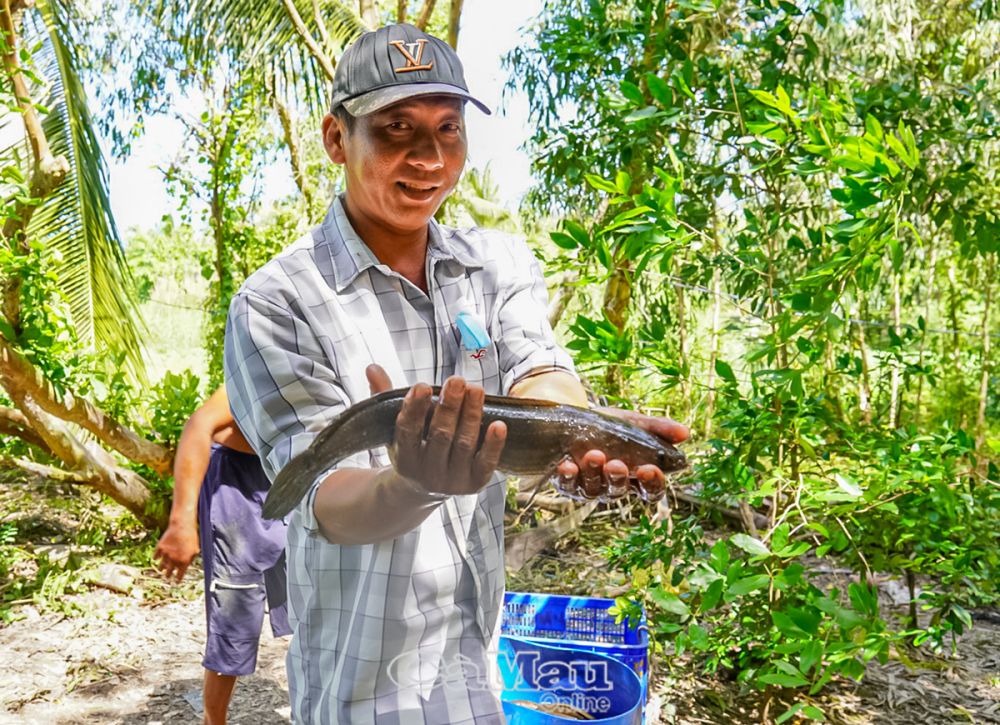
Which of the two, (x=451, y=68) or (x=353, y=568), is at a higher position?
(x=451, y=68)

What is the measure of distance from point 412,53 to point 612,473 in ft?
2.48

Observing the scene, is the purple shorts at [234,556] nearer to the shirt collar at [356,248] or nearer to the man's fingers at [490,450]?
the shirt collar at [356,248]

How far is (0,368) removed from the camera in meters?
4.16

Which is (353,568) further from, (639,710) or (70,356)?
(70,356)

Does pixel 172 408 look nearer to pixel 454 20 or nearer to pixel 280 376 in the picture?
pixel 454 20

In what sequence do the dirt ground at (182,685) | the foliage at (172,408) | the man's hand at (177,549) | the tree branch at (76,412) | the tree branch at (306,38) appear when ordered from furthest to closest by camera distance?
the tree branch at (306,38) < the foliage at (172,408) < the tree branch at (76,412) < the dirt ground at (182,685) < the man's hand at (177,549)

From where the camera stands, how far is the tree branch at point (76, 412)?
4.20 m

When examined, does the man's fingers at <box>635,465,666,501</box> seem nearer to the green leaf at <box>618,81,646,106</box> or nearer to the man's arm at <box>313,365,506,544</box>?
the man's arm at <box>313,365,506,544</box>

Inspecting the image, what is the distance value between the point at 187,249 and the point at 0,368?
28.6 ft

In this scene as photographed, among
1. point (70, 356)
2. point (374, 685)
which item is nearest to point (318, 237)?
point (374, 685)

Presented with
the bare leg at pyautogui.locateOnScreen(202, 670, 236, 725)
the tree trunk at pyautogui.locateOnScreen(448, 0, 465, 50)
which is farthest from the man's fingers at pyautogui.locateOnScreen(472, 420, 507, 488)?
the tree trunk at pyautogui.locateOnScreen(448, 0, 465, 50)

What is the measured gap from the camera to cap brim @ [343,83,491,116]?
1.42 m

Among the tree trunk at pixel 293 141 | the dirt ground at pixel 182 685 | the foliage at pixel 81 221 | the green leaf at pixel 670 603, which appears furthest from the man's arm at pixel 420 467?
the tree trunk at pixel 293 141

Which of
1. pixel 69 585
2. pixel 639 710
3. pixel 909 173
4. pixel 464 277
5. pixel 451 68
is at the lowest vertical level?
pixel 69 585
